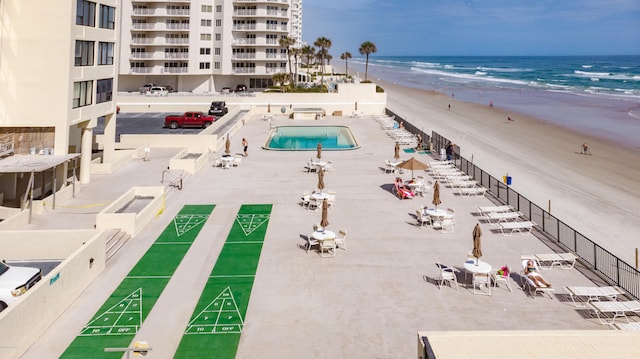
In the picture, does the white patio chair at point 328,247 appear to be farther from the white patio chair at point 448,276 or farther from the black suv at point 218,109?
the black suv at point 218,109

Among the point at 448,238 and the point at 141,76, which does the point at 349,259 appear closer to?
the point at 448,238

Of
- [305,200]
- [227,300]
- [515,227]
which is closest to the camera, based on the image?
[227,300]

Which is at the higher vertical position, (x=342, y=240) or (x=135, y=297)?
(x=342, y=240)

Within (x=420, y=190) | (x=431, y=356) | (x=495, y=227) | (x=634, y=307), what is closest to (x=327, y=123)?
(x=420, y=190)

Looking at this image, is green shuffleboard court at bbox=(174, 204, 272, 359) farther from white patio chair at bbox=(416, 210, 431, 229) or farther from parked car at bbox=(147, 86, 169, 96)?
parked car at bbox=(147, 86, 169, 96)

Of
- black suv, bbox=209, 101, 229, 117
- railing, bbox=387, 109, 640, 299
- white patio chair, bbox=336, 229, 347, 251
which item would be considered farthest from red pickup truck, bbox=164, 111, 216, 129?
white patio chair, bbox=336, 229, 347, 251

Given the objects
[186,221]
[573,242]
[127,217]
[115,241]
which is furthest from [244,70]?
[573,242]

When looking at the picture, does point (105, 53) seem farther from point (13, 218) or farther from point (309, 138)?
point (309, 138)
